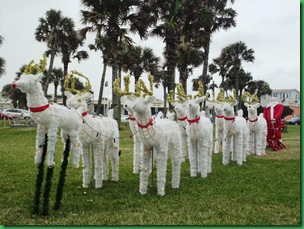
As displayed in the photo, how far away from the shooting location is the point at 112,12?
61.6ft

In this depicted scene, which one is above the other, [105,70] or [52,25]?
[52,25]

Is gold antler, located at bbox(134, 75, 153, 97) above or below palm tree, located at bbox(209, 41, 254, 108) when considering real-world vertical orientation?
below

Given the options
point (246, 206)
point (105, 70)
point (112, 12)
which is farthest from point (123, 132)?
point (246, 206)

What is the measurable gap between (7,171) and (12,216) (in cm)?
459

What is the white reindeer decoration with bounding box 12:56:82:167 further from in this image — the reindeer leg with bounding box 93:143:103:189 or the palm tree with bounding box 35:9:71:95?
the palm tree with bounding box 35:9:71:95

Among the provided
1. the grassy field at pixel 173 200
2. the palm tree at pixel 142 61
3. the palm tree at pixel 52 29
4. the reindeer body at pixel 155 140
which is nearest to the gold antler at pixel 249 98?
the grassy field at pixel 173 200

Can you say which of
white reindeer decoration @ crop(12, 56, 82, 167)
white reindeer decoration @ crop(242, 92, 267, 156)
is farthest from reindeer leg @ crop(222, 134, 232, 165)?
white reindeer decoration @ crop(12, 56, 82, 167)

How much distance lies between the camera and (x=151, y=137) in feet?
23.3

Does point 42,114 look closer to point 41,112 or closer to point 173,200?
point 41,112

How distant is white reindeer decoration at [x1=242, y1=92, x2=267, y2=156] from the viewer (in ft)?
A: 45.6

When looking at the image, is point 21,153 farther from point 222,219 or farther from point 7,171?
point 222,219

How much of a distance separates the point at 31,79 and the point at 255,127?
10.2m

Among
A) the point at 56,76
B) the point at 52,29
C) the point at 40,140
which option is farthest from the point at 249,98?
the point at 56,76

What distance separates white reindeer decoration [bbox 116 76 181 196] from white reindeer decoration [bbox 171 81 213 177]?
125cm
